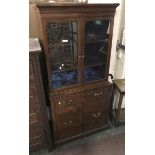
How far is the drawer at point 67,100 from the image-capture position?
5.66ft

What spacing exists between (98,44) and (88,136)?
3.98 feet

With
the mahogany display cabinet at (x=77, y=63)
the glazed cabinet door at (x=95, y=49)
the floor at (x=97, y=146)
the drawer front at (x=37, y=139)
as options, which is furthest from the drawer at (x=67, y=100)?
the floor at (x=97, y=146)

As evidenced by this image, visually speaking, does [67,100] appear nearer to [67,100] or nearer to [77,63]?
[67,100]

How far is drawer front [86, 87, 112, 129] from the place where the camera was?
1916mm

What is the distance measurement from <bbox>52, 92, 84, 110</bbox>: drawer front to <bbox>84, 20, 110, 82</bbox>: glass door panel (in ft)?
0.69

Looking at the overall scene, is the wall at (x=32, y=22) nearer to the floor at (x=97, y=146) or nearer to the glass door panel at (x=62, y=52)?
the glass door panel at (x=62, y=52)

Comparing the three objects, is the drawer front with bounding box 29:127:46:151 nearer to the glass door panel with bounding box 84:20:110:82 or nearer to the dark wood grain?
the dark wood grain

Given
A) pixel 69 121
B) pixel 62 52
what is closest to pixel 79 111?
pixel 69 121

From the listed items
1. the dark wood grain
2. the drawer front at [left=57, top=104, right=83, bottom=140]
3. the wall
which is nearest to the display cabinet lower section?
the drawer front at [left=57, top=104, right=83, bottom=140]

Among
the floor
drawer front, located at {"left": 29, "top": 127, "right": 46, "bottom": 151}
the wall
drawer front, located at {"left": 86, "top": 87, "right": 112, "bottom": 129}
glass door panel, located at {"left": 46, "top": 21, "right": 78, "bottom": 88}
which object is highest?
the wall

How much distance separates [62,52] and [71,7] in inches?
17.3
